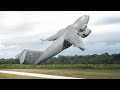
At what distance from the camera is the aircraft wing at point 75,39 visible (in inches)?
476

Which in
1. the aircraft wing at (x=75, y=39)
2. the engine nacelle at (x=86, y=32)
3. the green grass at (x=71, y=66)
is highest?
the engine nacelle at (x=86, y=32)

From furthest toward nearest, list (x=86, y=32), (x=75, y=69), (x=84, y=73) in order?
(x=75, y=69) < (x=86, y=32) < (x=84, y=73)

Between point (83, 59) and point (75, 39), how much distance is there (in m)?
0.73

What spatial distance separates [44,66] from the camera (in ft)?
40.5

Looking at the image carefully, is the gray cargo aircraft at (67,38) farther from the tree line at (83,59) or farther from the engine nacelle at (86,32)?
the tree line at (83,59)

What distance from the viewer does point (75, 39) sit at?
12289 mm

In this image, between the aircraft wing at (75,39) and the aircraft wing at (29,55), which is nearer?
the aircraft wing at (75,39)

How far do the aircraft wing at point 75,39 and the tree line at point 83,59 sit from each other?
0.42m

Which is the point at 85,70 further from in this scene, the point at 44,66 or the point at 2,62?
the point at 2,62

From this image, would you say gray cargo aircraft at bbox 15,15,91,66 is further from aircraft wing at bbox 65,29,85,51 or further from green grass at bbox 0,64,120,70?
green grass at bbox 0,64,120,70

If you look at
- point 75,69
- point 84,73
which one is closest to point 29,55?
point 75,69

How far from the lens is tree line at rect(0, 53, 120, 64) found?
40.2 ft

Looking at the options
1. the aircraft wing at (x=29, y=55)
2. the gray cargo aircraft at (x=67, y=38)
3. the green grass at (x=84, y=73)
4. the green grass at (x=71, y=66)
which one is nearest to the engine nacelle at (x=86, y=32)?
the gray cargo aircraft at (x=67, y=38)

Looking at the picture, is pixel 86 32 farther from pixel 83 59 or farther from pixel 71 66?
pixel 71 66
